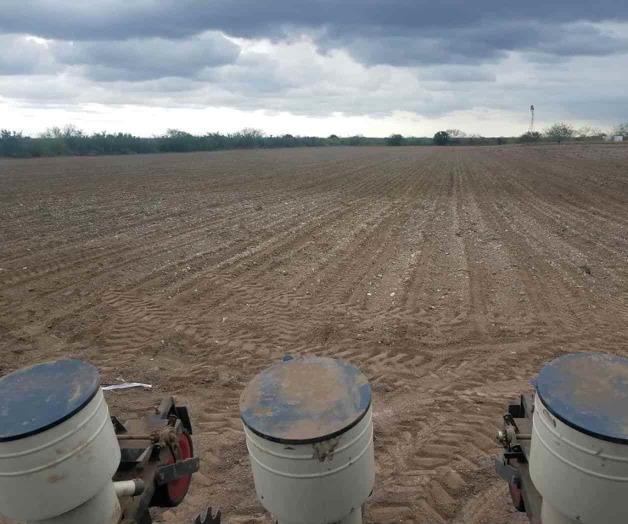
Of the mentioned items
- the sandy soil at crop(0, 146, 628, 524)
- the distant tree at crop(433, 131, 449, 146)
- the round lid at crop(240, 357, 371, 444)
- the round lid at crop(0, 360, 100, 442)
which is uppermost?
the distant tree at crop(433, 131, 449, 146)

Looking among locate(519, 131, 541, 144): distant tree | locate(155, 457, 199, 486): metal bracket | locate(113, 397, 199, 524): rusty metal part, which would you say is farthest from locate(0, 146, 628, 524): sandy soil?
locate(519, 131, 541, 144): distant tree

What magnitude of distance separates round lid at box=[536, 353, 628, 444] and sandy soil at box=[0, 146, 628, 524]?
1698mm

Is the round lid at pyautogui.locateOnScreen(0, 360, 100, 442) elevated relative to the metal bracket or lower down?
elevated

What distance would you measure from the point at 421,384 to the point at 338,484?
314 centimetres

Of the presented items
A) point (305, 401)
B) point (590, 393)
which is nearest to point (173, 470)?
point (305, 401)

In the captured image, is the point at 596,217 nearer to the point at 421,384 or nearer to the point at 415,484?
the point at 421,384

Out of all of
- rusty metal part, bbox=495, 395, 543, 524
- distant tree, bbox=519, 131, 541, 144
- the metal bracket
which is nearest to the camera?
rusty metal part, bbox=495, 395, 543, 524

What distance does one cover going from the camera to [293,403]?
2.07 metres

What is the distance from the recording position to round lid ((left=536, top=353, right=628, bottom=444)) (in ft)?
5.67

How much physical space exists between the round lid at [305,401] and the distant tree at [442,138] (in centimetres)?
10301

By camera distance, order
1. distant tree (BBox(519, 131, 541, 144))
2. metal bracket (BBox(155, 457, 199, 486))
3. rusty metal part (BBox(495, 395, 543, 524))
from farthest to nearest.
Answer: distant tree (BBox(519, 131, 541, 144)) → metal bracket (BBox(155, 457, 199, 486)) → rusty metal part (BBox(495, 395, 543, 524))

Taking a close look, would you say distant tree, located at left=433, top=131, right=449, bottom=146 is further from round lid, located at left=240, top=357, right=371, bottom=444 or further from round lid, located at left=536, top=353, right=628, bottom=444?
round lid, located at left=240, top=357, right=371, bottom=444

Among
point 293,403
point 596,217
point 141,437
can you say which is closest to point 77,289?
point 141,437

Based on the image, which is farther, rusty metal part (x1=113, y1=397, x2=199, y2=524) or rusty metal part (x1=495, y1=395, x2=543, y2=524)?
rusty metal part (x1=113, y1=397, x2=199, y2=524)
